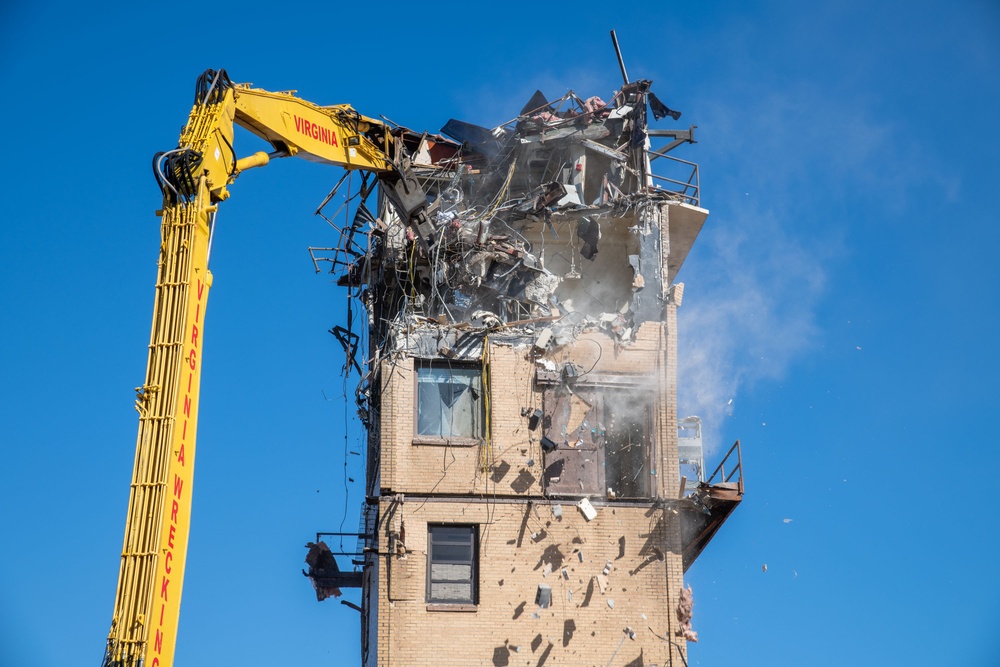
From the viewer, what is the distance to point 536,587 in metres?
26.2

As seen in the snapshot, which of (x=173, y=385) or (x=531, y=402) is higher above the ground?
(x=531, y=402)

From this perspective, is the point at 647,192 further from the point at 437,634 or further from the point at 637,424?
the point at 437,634

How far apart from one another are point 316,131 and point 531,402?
7770 millimetres

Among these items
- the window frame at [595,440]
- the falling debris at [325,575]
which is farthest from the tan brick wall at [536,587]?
the falling debris at [325,575]

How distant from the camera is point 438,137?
30.9 meters

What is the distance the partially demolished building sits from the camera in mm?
26078

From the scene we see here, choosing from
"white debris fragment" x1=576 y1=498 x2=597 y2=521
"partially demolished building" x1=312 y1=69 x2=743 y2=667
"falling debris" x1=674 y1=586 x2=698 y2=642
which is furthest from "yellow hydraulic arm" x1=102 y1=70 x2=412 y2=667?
"falling debris" x1=674 y1=586 x2=698 y2=642

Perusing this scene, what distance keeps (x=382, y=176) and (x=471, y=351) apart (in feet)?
14.1

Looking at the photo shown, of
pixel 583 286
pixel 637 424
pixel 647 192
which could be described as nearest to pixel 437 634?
pixel 637 424

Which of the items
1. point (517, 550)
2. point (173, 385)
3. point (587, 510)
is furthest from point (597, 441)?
point (173, 385)

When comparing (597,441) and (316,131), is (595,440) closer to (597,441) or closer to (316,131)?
(597,441)

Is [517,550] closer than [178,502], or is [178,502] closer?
[178,502]

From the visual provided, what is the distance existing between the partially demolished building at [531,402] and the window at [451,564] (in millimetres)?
30

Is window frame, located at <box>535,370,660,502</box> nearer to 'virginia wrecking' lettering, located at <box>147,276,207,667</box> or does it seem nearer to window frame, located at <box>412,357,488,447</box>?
window frame, located at <box>412,357,488,447</box>
